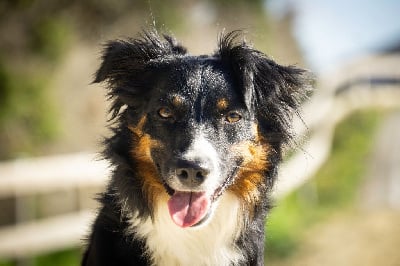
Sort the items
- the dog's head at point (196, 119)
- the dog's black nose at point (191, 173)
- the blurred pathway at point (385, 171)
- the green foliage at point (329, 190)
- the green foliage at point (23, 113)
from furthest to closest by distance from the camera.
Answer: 1. the blurred pathway at point (385, 171)
2. the green foliage at point (23, 113)
3. the green foliage at point (329, 190)
4. the dog's head at point (196, 119)
5. the dog's black nose at point (191, 173)

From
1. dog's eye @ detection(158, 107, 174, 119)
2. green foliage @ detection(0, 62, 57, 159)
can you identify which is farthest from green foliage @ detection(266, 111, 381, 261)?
dog's eye @ detection(158, 107, 174, 119)

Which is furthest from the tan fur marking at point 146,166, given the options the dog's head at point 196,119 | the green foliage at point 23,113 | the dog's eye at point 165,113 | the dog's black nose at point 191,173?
the green foliage at point 23,113

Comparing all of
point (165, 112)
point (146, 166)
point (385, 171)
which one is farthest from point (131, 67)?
point (385, 171)

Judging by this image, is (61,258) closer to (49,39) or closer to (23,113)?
(23,113)

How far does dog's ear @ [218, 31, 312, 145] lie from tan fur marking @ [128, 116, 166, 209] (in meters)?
0.64

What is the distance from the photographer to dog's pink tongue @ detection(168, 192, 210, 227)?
11.5ft

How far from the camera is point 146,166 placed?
12.2 ft

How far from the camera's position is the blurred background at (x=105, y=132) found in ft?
27.3

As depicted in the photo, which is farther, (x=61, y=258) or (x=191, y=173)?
(x=61, y=258)

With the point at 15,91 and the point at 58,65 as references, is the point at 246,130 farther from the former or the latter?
the point at 58,65

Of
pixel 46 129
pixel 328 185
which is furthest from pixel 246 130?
pixel 328 185

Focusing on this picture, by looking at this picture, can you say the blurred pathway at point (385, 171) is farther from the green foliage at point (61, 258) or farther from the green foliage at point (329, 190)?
the green foliage at point (61, 258)

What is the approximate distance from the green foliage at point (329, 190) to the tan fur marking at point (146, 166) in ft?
18.0

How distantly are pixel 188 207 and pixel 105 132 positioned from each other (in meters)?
3.30
